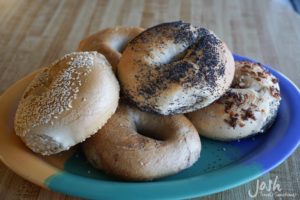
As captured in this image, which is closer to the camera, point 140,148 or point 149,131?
point 140,148

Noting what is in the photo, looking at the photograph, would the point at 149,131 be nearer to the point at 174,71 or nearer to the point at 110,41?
the point at 174,71

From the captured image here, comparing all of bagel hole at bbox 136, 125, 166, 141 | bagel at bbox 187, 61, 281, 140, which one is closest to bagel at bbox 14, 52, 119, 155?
bagel hole at bbox 136, 125, 166, 141

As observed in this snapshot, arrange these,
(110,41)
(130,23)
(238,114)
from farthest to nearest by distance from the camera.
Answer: (130,23) → (110,41) → (238,114)

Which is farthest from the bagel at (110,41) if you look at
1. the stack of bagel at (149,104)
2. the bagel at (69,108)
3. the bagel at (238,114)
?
the bagel at (238,114)

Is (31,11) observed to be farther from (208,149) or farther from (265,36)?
(208,149)

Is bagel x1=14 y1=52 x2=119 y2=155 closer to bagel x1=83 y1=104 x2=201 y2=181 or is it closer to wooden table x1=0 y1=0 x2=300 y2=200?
bagel x1=83 y1=104 x2=201 y2=181

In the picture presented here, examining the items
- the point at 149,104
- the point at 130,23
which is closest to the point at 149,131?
the point at 149,104
